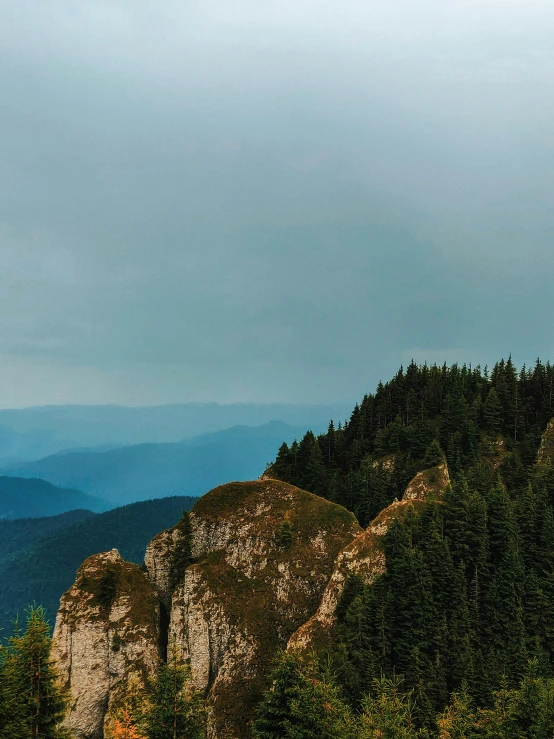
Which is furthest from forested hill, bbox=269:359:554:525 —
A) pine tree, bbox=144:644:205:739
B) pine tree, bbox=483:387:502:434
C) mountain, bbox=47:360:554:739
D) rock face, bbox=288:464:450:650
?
pine tree, bbox=144:644:205:739

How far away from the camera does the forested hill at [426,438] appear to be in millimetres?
93875

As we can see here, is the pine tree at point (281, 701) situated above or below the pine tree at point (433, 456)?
below

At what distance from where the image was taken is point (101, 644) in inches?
2292

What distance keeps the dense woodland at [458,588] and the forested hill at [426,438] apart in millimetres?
393

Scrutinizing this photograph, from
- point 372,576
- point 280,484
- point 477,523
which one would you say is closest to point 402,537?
point 372,576

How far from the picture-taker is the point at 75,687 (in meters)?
56.9

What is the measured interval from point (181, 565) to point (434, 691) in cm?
3812

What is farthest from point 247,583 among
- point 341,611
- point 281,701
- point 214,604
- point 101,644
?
point 281,701

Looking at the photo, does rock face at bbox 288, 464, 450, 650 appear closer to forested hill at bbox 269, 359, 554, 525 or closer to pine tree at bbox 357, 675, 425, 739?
pine tree at bbox 357, 675, 425, 739

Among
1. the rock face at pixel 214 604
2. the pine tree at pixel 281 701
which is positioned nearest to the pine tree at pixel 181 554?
the rock face at pixel 214 604

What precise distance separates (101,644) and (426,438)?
233ft

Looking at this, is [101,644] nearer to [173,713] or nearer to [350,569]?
[350,569]

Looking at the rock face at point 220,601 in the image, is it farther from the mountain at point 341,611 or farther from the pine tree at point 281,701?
the pine tree at point 281,701

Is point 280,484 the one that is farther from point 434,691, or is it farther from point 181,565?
point 434,691
